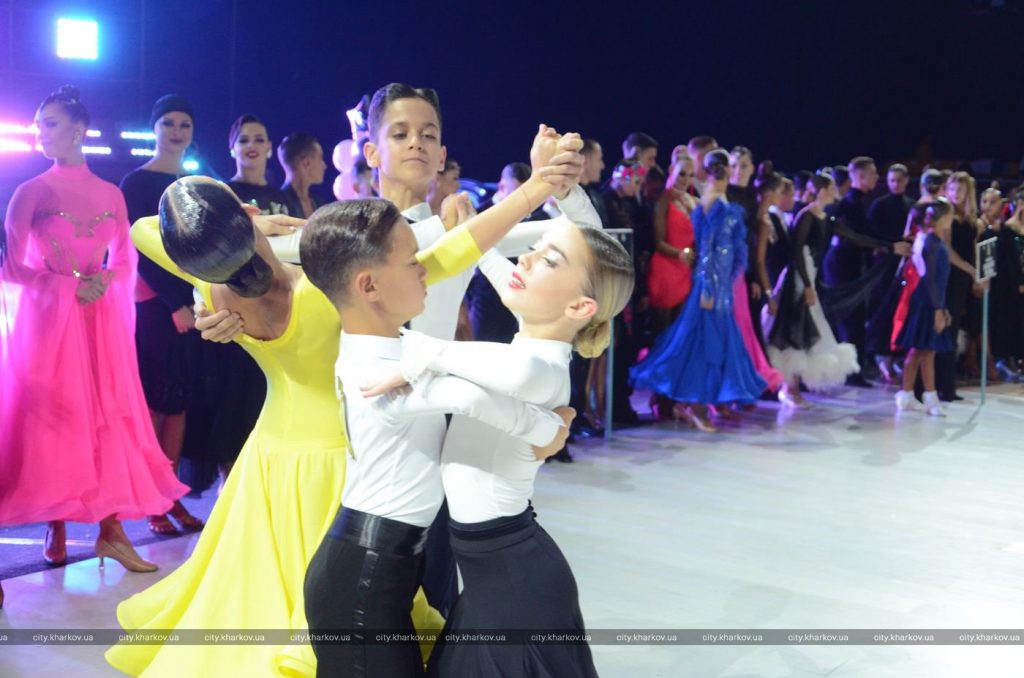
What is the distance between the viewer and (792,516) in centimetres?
472

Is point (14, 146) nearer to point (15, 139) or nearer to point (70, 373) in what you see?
point (15, 139)

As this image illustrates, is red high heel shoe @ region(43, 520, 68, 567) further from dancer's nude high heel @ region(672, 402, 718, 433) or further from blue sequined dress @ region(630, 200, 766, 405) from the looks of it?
dancer's nude high heel @ region(672, 402, 718, 433)

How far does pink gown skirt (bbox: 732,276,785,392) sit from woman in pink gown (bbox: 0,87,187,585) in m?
3.87

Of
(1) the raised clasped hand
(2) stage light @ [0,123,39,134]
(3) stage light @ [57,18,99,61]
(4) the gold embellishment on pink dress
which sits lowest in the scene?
(4) the gold embellishment on pink dress

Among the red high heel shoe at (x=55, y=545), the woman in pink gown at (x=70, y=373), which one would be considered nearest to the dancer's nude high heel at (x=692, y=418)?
the woman in pink gown at (x=70, y=373)

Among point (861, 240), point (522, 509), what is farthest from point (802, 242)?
point (522, 509)

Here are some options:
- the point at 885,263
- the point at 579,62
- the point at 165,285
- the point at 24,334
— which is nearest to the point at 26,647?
the point at 24,334

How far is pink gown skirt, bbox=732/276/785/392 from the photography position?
269 inches

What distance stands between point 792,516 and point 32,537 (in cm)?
304

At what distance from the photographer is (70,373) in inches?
152

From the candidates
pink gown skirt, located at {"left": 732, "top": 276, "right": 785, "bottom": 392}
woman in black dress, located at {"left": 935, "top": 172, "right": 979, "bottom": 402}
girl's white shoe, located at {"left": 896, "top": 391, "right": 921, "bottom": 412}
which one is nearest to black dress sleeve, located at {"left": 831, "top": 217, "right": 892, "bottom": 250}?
woman in black dress, located at {"left": 935, "top": 172, "right": 979, "bottom": 402}

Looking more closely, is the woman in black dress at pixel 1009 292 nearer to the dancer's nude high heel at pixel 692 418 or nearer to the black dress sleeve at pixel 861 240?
the black dress sleeve at pixel 861 240

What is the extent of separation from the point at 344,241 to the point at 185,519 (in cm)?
268

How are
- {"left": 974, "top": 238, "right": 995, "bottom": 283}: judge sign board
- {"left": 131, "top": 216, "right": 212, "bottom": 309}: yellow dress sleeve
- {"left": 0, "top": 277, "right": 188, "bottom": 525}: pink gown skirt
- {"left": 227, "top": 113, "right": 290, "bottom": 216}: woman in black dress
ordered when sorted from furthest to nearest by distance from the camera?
1. {"left": 974, "top": 238, "right": 995, "bottom": 283}: judge sign board
2. {"left": 227, "top": 113, "right": 290, "bottom": 216}: woman in black dress
3. {"left": 0, "top": 277, "right": 188, "bottom": 525}: pink gown skirt
4. {"left": 131, "top": 216, "right": 212, "bottom": 309}: yellow dress sleeve
